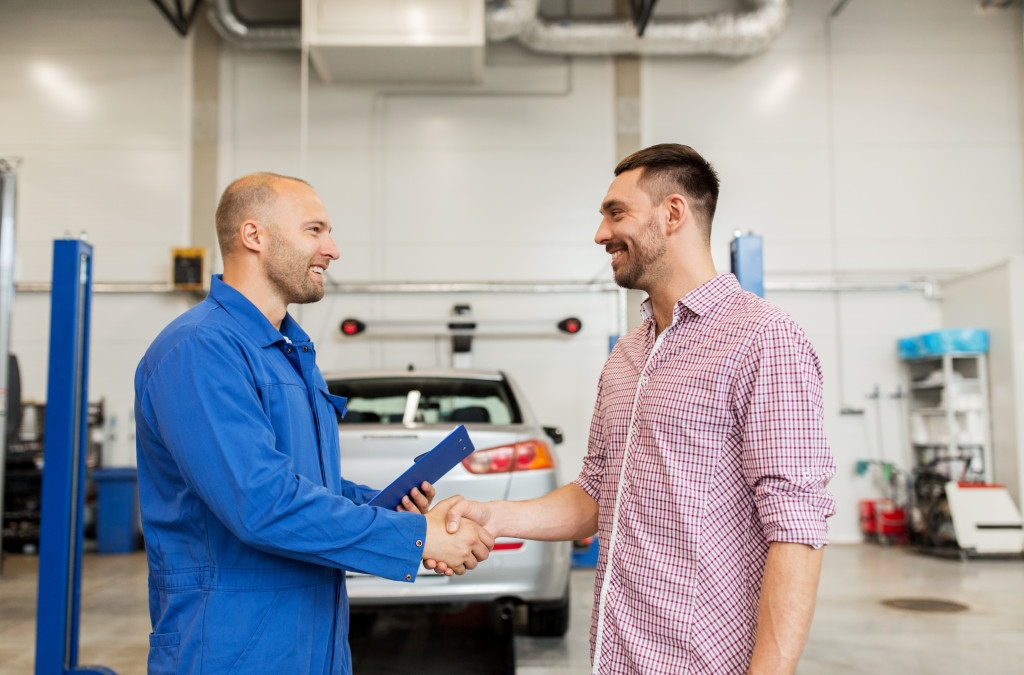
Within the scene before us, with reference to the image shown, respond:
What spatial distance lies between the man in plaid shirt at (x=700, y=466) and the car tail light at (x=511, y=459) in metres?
1.86

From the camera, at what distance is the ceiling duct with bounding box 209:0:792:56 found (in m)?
8.18

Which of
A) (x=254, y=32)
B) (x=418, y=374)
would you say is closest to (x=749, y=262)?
(x=418, y=374)

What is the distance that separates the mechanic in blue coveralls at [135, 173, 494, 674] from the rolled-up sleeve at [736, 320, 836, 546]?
0.69 m

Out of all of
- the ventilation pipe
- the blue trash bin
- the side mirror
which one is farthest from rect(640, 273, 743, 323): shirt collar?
the ventilation pipe

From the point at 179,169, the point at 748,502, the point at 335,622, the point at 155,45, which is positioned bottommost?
the point at 335,622

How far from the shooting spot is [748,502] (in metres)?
1.38

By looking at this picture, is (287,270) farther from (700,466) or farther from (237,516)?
(700,466)

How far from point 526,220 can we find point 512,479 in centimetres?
550

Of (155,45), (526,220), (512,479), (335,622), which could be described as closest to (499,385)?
(512,479)

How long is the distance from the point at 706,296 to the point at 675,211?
19 cm

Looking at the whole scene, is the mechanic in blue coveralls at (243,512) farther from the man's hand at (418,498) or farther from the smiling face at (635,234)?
the smiling face at (635,234)

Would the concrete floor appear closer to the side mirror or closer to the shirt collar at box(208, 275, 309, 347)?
the side mirror

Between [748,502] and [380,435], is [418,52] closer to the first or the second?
[380,435]

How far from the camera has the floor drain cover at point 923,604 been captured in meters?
5.12
